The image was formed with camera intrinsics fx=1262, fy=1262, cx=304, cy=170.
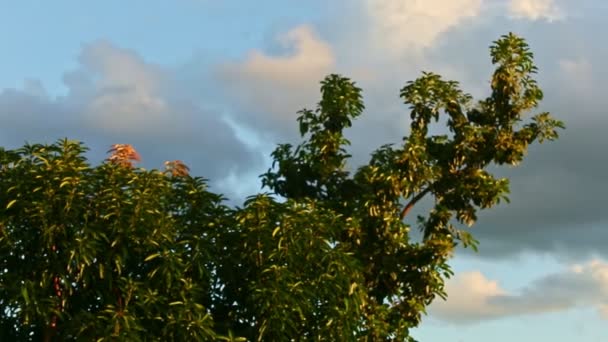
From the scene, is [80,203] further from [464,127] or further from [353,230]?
[464,127]

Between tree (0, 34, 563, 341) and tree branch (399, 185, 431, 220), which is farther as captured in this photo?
tree branch (399, 185, 431, 220)

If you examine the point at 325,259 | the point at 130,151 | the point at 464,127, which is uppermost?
the point at 464,127

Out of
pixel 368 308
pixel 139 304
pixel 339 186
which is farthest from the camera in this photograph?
pixel 339 186

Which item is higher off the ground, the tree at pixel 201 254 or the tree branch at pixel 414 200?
the tree branch at pixel 414 200

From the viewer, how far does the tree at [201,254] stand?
81.3 feet

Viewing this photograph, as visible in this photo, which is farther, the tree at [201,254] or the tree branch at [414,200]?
the tree branch at [414,200]

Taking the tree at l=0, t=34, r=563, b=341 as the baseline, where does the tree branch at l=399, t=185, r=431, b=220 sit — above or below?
above

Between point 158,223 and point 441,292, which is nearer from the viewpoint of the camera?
point 158,223

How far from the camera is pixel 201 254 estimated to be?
25859 millimetres

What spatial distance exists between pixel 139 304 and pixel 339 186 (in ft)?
26.7

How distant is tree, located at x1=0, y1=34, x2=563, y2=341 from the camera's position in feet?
81.3

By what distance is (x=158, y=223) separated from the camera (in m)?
25.3

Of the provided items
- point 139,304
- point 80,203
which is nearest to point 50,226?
point 80,203

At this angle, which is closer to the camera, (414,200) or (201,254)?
(201,254)
